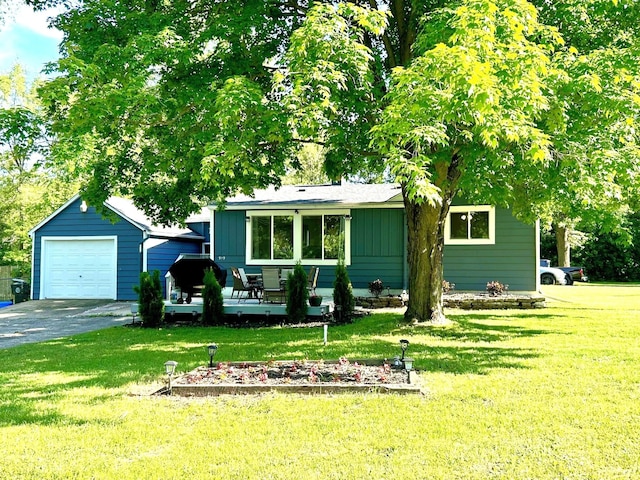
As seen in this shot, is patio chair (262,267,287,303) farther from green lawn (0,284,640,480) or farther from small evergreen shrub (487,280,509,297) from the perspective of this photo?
small evergreen shrub (487,280,509,297)

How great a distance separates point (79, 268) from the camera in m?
18.1

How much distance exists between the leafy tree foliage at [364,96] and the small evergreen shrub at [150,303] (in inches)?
81.8

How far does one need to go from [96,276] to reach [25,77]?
1678 centimetres

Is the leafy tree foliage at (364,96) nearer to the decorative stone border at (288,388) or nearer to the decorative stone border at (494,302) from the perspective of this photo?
the decorative stone border at (288,388)

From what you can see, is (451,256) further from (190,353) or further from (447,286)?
(190,353)

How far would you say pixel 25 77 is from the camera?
28.6 metres

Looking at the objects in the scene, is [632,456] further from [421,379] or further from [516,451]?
[421,379]

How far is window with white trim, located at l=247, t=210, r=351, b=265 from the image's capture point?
1605 centimetres

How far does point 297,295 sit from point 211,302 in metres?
1.98

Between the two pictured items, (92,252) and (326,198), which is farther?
(92,252)

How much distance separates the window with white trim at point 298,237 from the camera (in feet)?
52.6

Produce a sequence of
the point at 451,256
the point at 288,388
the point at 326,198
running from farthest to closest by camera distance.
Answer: the point at 326,198 < the point at 451,256 < the point at 288,388

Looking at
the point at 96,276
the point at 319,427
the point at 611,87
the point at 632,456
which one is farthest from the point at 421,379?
the point at 96,276

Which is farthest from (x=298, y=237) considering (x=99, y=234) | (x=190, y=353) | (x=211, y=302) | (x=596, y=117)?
(x=596, y=117)
